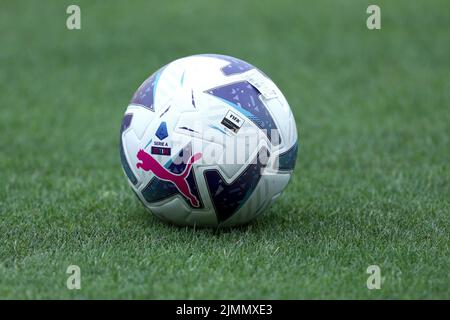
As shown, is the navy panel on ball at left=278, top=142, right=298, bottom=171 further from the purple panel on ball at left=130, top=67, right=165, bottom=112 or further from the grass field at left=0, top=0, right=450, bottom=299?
the purple panel on ball at left=130, top=67, right=165, bottom=112

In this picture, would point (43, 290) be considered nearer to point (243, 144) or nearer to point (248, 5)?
point (243, 144)

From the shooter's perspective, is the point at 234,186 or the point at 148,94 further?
the point at 148,94

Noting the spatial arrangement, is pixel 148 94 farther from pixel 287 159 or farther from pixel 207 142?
pixel 287 159

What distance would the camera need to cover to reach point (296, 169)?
7.71 m

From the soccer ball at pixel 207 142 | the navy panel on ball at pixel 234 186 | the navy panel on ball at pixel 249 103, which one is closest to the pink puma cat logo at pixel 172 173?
the soccer ball at pixel 207 142

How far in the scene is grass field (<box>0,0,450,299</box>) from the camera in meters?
4.73

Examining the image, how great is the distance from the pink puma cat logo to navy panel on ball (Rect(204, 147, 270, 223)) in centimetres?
12

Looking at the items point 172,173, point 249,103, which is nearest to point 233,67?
point 249,103

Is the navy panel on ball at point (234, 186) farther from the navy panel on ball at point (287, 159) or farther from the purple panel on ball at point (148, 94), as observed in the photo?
the purple panel on ball at point (148, 94)

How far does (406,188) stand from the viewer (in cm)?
695

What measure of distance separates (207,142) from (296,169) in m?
2.66

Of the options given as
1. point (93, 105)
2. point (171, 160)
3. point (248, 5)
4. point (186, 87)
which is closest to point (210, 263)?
point (171, 160)

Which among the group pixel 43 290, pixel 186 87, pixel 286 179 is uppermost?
pixel 186 87

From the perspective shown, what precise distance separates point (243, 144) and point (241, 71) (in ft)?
1.85
